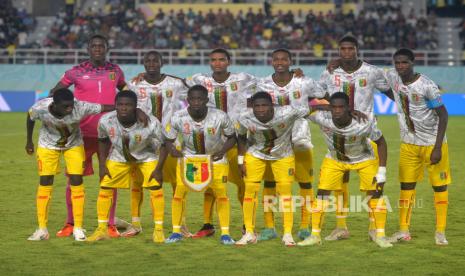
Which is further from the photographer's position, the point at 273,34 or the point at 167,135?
the point at 273,34

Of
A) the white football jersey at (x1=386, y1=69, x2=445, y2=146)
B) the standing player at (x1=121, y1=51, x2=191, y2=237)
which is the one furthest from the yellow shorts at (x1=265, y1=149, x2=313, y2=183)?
the standing player at (x1=121, y1=51, x2=191, y2=237)

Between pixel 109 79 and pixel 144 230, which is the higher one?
pixel 109 79

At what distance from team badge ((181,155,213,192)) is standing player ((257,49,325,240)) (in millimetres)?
839

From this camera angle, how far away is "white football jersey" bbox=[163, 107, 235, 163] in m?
9.96

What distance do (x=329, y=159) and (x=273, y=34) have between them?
27.8m

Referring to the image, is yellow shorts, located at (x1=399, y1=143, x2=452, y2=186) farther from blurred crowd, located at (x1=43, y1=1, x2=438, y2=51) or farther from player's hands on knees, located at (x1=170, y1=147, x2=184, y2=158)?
blurred crowd, located at (x1=43, y1=1, x2=438, y2=51)

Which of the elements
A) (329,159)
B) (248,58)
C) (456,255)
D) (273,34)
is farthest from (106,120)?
(273,34)

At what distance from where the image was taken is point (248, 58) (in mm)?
34281

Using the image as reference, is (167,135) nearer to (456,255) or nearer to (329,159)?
(329,159)

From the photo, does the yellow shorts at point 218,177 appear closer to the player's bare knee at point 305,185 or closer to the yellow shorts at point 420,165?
the player's bare knee at point 305,185

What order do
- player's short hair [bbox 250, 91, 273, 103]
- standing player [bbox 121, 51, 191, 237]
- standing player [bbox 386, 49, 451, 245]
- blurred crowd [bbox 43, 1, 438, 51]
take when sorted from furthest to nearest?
1. blurred crowd [bbox 43, 1, 438, 51]
2. standing player [bbox 121, 51, 191, 237]
3. standing player [bbox 386, 49, 451, 245]
4. player's short hair [bbox 250, 91, 273, 103]

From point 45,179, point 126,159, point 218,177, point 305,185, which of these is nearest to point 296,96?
point 305,185

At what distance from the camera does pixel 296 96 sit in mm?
10328

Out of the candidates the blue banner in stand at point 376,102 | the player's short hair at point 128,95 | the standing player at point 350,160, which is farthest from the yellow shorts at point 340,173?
the blue banner in stand at point 376,102
